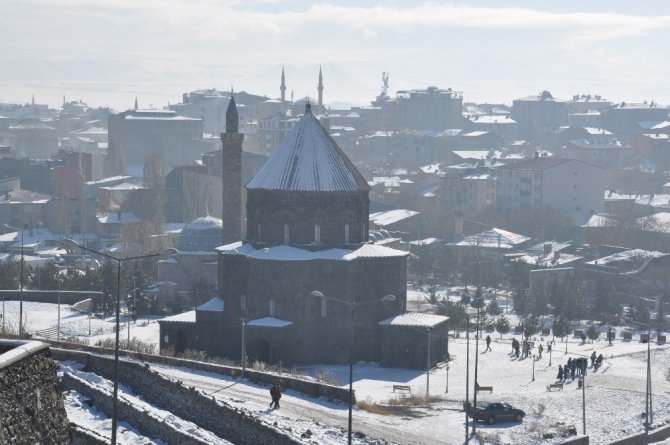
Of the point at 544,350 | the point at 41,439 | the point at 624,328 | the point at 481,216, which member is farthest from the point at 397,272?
the point at 481,216

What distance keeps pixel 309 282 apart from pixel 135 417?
71.3ft

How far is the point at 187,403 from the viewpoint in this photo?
36406 millimetres

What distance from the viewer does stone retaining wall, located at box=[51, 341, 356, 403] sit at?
134ft

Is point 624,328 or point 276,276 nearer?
point 276,276

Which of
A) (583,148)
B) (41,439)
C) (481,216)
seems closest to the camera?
(41,439)

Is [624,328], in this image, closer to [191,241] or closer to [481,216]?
[191,241]

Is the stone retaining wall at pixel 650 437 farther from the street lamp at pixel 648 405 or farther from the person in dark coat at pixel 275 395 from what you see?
the person in dark coat at pixel 275 395

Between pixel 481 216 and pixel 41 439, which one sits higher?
pixel 41 439

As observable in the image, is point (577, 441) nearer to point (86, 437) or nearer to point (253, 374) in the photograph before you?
point (253, 374)

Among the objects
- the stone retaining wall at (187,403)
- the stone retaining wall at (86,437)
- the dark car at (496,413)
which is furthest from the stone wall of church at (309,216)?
the stone retaining wall at (86,437)

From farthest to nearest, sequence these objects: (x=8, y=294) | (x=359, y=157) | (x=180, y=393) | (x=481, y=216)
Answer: (x=359, y=157), (x=481, y=216), (x=8, y=294), (x=180, y=393)

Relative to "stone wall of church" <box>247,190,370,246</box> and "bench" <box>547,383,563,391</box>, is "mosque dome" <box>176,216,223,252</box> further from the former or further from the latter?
"bench" <box>547,383,563,391</box>

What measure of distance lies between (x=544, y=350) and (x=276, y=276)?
37.0 feet

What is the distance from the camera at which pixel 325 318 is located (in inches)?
2172
